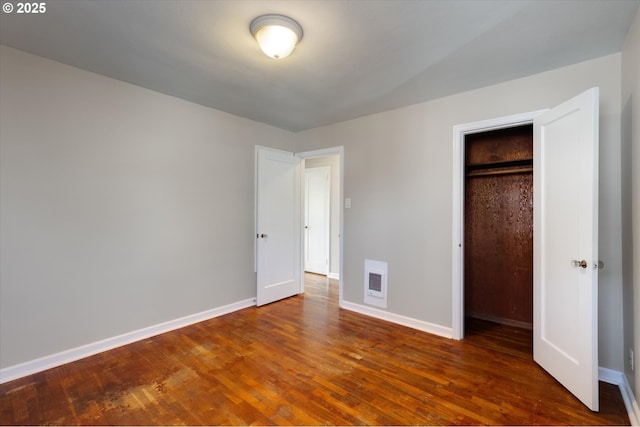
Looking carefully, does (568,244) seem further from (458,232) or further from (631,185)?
(458,232)

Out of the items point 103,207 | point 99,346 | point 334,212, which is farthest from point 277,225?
point 99,346

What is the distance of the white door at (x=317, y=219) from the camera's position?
5.69 m

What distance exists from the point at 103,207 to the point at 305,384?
2356mm

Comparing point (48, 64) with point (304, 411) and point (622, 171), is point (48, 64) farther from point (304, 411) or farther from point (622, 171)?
point (622, 171)

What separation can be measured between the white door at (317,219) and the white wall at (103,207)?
230 cm

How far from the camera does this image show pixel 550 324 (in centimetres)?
228

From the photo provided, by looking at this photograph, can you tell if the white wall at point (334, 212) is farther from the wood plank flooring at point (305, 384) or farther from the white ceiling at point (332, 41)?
the white ceiling at point (332, 41)

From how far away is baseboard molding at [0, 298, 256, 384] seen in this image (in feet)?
7.22

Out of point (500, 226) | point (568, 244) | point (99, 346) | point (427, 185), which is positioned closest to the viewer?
point (568, 244)

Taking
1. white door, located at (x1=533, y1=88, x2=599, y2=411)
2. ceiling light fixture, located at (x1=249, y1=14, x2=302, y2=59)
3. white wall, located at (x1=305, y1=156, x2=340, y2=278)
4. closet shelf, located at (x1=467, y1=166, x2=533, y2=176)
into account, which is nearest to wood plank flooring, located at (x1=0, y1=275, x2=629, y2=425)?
white door, located at (x1=533, y1=88, x2=599, y2=411)

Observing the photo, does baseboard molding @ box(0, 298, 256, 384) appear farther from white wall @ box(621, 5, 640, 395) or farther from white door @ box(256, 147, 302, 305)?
white wall @ box(621, 5, 640, 395)

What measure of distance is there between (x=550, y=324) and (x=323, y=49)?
2778 millimetres

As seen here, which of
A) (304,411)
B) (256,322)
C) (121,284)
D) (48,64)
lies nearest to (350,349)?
(304,411)

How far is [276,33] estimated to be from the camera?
6.06 feet
